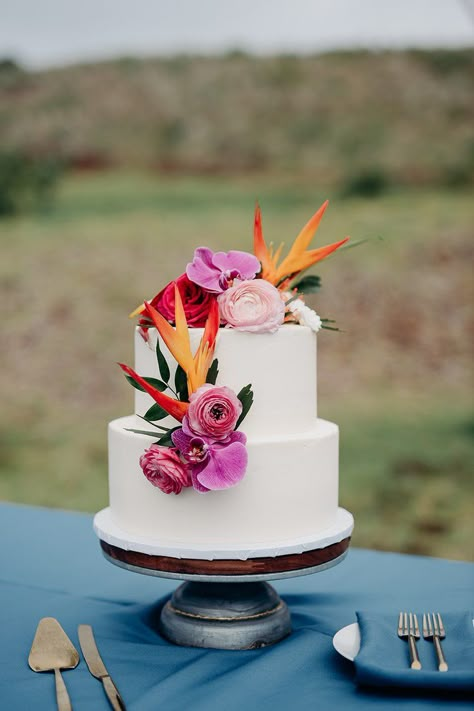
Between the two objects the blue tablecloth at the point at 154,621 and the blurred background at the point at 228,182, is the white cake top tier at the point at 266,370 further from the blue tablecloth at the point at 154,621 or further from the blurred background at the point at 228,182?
the blurred background at the point at 228,182

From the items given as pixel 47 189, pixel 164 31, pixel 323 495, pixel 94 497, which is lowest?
pixel 94 497

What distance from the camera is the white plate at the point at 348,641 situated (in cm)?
130

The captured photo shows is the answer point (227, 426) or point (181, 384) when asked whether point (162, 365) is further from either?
point (227, 426)

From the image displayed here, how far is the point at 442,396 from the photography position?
263 inches

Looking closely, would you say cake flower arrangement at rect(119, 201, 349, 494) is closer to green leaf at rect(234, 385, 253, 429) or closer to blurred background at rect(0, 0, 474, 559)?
green leaf at rect(234, 385, 253, 429)

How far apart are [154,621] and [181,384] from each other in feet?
1.60

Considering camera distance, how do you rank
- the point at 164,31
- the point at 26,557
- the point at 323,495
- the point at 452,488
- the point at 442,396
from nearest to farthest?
the point at 323,495, the point at 26,557, the point at 452,488, the point at 442,396, the point at 164,31

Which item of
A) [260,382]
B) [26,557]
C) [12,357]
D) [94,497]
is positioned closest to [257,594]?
[260,382]

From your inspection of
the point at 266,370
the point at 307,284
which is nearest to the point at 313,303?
the point at 307,284

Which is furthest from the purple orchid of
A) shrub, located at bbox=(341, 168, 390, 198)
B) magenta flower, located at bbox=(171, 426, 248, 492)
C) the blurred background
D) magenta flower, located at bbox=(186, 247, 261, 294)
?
shrub, located at bbox=(341, 168, 390, 198)

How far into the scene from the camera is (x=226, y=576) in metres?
1.37

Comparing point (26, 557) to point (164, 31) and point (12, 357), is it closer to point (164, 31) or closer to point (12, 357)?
point (12, 357)

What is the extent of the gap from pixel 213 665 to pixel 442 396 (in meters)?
5.57

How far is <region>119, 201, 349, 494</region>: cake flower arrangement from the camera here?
1.32 m
